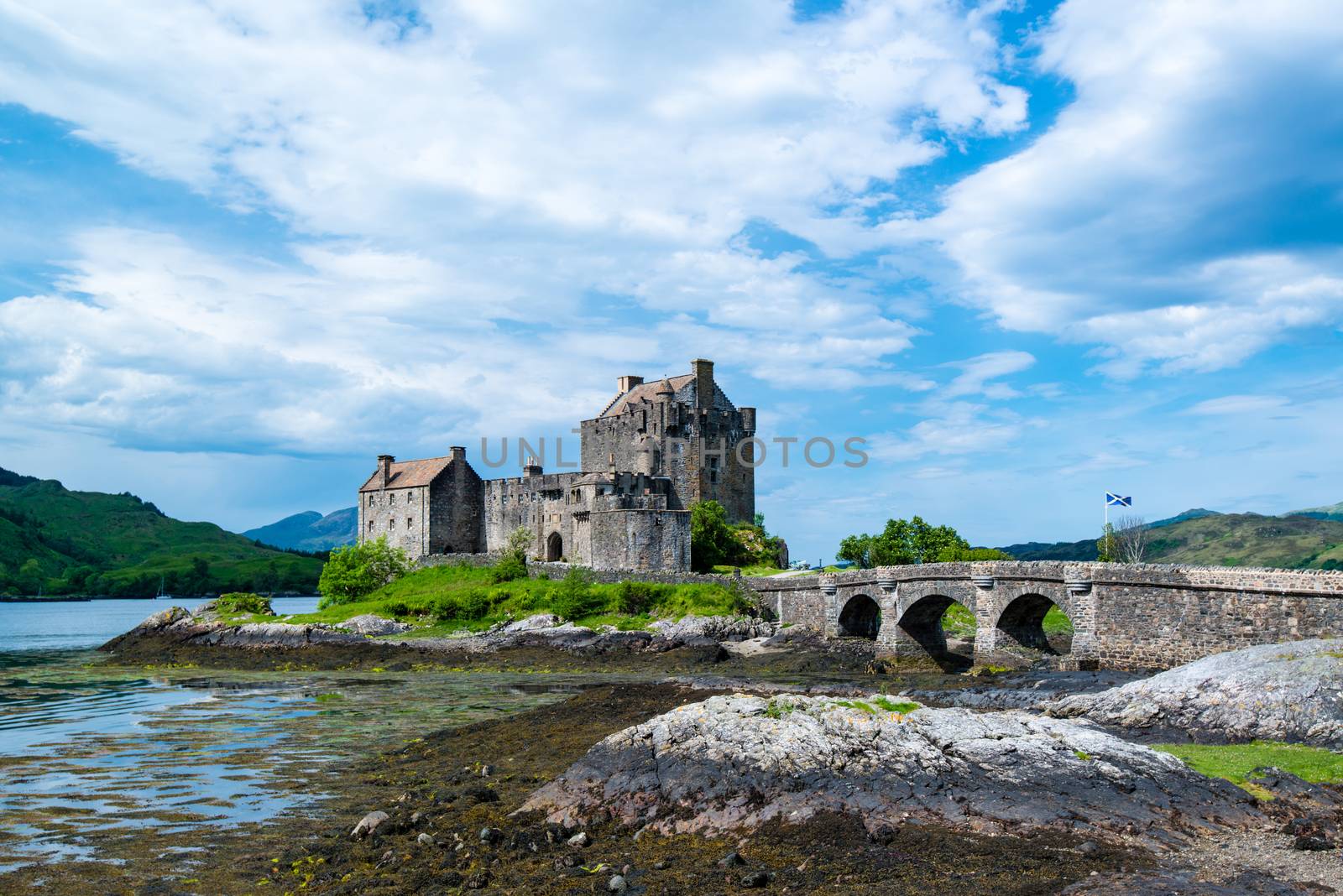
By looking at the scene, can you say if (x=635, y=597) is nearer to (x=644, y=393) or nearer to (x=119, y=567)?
(x=644, y=393)

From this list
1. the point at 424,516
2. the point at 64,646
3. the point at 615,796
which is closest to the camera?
the point at 615,796

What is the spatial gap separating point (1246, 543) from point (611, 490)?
124592 millimetres

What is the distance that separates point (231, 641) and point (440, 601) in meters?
11.4

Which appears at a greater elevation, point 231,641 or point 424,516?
point 424,516

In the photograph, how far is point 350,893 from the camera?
12117 millimetres

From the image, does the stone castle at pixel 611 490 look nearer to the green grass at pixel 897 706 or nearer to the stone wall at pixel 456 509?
the stone wall at pixel 456 509

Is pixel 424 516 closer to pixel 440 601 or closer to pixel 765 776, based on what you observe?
pixel 440 601

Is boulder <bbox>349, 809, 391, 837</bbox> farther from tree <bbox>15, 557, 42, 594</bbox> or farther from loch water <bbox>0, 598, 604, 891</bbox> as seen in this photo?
tree <bbox>15, 557, 42, 594</bbox>

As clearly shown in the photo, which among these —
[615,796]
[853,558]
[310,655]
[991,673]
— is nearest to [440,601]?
[310,655]

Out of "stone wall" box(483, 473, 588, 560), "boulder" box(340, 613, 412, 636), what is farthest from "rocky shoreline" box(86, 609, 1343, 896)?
"stone wall" box(483, 473, 588, 560)

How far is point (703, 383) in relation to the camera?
6869 cm

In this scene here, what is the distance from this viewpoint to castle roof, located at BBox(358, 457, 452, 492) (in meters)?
73.5

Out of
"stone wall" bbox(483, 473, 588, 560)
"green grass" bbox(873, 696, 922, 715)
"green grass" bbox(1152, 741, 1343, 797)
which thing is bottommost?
"green grass" bbox(1152, 741, 1343, 797)

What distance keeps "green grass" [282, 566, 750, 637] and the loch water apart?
11734 millimetres
